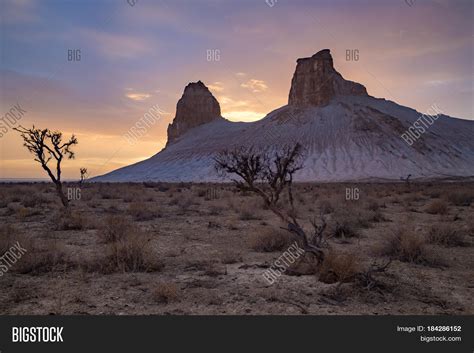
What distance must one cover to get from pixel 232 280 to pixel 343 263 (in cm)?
214

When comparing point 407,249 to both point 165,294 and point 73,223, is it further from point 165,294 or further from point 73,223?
point 73,223

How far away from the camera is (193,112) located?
137875mm

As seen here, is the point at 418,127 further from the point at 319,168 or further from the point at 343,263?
the point at 343,263

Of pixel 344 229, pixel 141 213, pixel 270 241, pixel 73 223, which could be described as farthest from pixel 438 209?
pixel 73 223

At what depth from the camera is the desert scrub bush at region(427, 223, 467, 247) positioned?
1079 cm

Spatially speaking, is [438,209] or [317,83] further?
[317,83]

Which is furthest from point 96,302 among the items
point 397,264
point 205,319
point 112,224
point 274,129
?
point 274,129

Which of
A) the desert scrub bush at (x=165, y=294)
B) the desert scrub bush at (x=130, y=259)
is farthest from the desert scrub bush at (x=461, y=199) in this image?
the desert scrub bush at (x=165, y=294)

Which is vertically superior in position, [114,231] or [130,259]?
[114,231]

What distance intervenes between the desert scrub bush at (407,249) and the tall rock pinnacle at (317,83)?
9766cm

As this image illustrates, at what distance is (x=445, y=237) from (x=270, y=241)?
5.14m

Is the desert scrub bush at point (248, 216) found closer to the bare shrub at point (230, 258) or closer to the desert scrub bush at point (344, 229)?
the desert scrub bush at point (344, 229)

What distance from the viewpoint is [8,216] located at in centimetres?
1739

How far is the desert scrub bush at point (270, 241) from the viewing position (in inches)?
404
